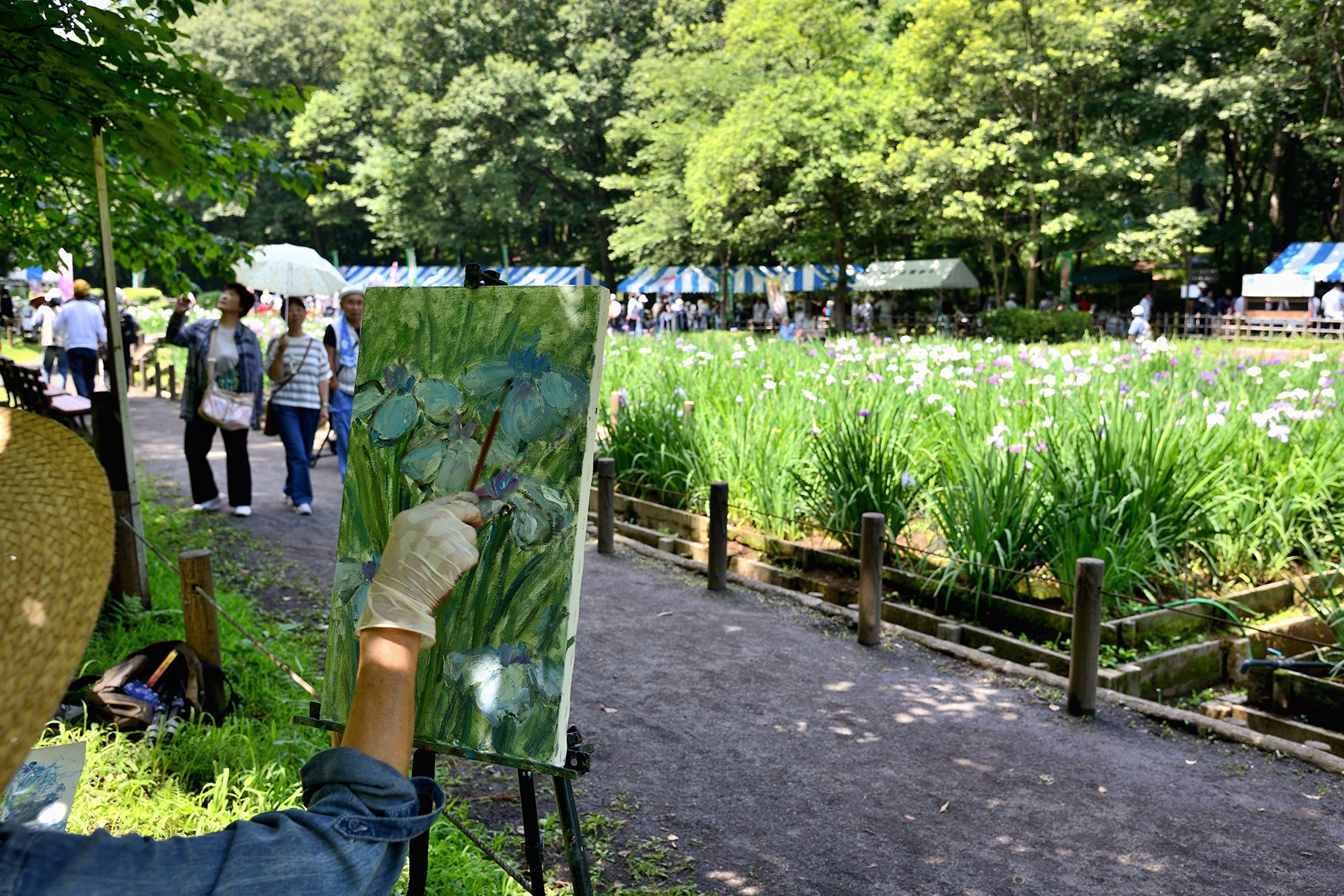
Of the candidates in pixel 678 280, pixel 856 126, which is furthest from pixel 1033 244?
pixel 678 280

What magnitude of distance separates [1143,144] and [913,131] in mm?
6256

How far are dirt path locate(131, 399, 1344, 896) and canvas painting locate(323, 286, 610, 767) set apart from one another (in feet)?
4.83

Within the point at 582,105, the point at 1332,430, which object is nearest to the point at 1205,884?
the point at 1332,430

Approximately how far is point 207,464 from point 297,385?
1062 millimetres

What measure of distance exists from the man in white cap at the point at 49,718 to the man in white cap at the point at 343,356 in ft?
24.0

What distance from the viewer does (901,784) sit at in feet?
14.6

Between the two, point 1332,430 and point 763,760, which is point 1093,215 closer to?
point 1332,430

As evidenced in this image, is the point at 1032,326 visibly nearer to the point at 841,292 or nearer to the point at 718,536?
the point at 841,292

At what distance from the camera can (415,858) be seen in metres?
2.57

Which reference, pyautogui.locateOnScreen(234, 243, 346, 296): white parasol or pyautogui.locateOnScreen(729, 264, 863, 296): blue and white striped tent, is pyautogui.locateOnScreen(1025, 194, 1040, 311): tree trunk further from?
pyautogui.locateOnScreen(234, 243, 346, 296): white parasol

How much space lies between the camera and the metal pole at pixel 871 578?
20.0ft

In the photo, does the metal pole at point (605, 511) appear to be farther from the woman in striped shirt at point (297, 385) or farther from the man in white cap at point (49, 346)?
the man in white cap at point (49, 346)

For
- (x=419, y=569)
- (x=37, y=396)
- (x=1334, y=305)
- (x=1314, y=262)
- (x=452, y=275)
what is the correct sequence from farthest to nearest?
1. (x=452, y=275)
2. (x=1314, y=262)
3. (x=1334, y=305)
4. (x=37, y=396)
5. (x=419, y=569)

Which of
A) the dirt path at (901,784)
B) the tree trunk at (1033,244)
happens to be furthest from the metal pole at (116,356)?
the tree trunk at (1033,244)
